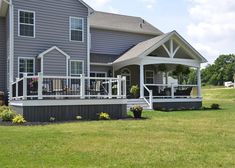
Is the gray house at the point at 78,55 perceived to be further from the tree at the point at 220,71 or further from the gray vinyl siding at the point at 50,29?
the tree at the point at 220,71

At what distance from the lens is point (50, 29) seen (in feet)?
73.4

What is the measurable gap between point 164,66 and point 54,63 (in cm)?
972

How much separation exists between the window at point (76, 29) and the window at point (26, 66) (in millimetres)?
3183

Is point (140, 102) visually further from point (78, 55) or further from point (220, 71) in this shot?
point (220, 71)

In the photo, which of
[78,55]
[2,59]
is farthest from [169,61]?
[2,59]

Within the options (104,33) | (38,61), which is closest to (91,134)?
(38,61)

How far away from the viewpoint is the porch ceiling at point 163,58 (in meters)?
23.6

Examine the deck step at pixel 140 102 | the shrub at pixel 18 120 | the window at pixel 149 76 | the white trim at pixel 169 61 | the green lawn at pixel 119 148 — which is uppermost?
the white trim at pixel 169 61

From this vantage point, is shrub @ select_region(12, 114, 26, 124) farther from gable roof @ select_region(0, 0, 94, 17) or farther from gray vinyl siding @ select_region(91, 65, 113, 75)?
gray vinyl siding @ select_region(91, 65, 113, 75)

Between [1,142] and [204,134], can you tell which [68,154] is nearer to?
[1,142]

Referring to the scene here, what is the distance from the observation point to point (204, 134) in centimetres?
1068

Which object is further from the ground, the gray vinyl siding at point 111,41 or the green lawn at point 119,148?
the gray vinyl siding at point 111,41

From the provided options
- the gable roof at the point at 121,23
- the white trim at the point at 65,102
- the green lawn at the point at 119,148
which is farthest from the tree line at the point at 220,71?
the green lawn at the point at 119,148

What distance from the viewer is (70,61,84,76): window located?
23109 millimetres
